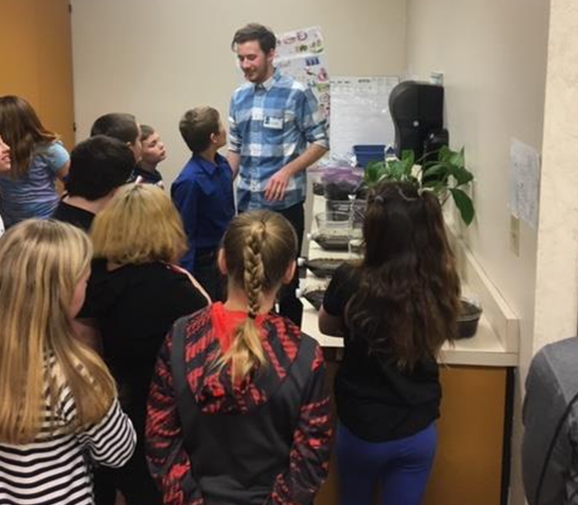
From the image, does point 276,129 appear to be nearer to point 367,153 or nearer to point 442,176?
point 442,176

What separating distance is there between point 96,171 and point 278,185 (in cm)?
136

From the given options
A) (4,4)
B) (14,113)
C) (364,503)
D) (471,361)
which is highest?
(4,4)

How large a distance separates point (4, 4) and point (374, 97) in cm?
234

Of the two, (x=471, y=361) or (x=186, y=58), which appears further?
(x=186, y=58)

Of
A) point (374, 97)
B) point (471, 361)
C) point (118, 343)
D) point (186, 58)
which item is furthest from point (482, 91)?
point (186, 58)

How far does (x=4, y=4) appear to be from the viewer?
438 cm

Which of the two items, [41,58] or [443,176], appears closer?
[443,176]

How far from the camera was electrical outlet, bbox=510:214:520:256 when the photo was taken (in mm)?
2234

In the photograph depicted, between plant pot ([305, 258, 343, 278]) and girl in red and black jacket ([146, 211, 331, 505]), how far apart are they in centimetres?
114

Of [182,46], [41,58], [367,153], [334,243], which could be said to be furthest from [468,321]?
[182,46]

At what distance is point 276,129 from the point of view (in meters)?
3.85

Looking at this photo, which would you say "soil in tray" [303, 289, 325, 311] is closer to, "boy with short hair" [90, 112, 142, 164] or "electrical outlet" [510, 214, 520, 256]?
"electrical outlet" [510, 214, 520, 256]

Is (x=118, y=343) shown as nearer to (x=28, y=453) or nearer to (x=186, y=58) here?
(x=28, y=453)

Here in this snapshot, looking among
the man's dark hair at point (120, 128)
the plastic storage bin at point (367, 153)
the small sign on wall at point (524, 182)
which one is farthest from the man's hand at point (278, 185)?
the small sign on wall at point (524, 182)
